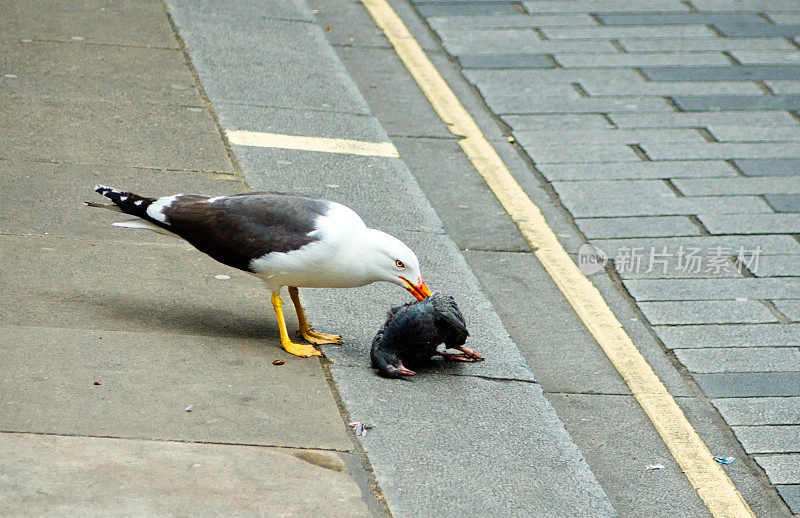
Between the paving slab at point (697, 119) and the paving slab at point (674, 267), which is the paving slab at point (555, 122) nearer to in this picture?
the paving slab at point (697, 119)

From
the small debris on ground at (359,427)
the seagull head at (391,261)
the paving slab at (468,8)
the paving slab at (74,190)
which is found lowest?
the paving slab at (74,190)

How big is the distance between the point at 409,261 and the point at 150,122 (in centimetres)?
314

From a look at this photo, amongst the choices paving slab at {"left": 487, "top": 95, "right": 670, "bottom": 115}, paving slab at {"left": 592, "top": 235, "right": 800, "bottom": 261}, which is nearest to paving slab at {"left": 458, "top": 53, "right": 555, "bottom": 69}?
paving slab at {"left": 487, "top": 95, "right": 670, "bottom": 115}

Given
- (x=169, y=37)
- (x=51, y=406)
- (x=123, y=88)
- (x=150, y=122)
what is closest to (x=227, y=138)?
(x=150, y=122)

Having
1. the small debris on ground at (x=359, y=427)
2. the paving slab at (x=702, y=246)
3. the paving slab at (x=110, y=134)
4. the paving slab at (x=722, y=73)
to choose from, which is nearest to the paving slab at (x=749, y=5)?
the paving slab at (x=722, y=73)

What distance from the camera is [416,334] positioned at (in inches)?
167

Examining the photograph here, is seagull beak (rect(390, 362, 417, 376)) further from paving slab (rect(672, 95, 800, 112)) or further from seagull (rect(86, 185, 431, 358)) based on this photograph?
paving slab (rect(672, 95, 800, 112))

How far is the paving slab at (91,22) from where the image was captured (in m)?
7.99

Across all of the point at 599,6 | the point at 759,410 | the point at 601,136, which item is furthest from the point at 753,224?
the point at 599,6

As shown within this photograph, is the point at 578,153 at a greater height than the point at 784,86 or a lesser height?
lesser

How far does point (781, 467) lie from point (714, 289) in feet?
5.35

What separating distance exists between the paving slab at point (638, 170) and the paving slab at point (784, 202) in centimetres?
38

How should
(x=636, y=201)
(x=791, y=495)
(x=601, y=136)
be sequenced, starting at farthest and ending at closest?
1. (x=601, y=136)
2. (x=636, y=201)
3. (x=791, y=495)

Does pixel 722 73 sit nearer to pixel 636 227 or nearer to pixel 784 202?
pixel 784 202
